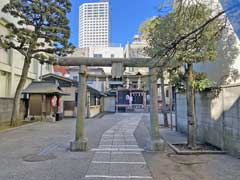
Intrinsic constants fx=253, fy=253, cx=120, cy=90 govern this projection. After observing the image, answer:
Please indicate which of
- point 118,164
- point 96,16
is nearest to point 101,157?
point 118,164

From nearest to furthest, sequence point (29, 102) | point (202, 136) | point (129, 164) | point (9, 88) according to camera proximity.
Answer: point (129, 164) → point (202, 136) → point (9, 88) → point (29, 102)

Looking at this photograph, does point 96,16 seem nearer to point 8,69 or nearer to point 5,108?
point 5,108

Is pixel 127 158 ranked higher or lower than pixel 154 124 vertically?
lower

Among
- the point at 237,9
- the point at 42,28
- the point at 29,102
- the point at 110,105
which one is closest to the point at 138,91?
the point at 110,105

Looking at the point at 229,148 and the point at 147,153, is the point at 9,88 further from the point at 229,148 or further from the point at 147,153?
the point at 229,148

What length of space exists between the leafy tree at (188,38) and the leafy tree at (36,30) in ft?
31.7

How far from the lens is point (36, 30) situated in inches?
611

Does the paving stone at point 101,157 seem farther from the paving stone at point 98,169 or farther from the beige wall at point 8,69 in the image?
the beige wall at point 8,69

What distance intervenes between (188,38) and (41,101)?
1783 centimetres

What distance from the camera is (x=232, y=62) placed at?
8.28m

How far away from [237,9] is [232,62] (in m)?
6.25

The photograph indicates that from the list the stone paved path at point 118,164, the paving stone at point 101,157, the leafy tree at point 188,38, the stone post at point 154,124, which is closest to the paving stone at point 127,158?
the stone paved path at point 118,164

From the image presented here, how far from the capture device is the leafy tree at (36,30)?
14.7 meters

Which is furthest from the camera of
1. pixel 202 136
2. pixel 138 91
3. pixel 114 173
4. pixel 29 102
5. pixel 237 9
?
pixel 138 91
